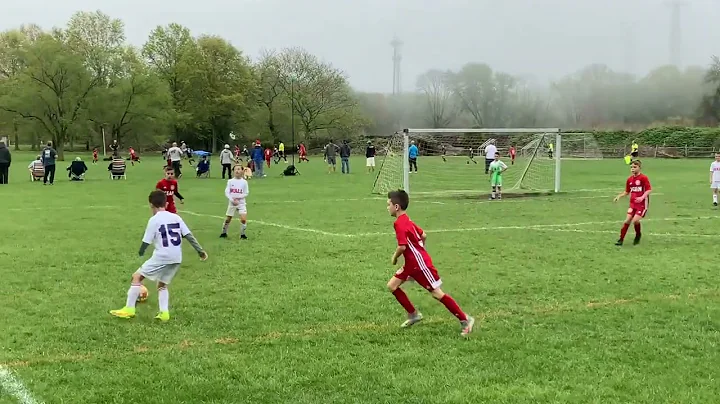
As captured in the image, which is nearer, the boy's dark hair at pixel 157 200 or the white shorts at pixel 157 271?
the white shorts at pixel 157 271

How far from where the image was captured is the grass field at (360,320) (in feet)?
17.8

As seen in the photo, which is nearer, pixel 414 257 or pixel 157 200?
pixel 414 257

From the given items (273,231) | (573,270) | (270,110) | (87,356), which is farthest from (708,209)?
(270,110)

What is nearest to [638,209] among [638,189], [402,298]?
[638,189]

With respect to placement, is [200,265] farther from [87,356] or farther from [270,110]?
[270,110]

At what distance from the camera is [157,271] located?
24.6ft

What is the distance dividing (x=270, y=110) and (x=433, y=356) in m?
73.0

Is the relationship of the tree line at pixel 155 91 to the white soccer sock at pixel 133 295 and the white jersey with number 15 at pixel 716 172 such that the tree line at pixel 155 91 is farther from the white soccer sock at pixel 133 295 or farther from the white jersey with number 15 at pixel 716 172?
the white soccer sock at pixel 133 295

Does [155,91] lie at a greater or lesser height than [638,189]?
greater

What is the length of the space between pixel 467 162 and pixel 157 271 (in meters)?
34.8

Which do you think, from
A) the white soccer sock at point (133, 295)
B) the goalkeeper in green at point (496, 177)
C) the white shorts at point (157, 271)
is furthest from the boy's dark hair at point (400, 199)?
the goalkeeper in green at point (496, 177)

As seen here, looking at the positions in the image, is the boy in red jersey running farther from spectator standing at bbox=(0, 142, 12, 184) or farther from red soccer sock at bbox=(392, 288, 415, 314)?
spectator standing at bbox=(0, 142, 12, 184)

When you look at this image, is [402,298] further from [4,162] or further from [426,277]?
[4,162]

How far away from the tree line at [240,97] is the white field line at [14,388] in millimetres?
43239
